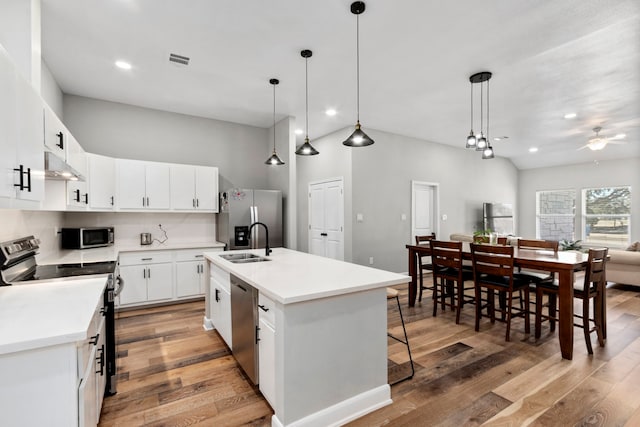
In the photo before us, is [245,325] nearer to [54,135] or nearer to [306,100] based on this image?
[54,135]

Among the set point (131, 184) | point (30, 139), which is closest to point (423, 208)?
point (131, 184)

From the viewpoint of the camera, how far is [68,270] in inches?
92.0

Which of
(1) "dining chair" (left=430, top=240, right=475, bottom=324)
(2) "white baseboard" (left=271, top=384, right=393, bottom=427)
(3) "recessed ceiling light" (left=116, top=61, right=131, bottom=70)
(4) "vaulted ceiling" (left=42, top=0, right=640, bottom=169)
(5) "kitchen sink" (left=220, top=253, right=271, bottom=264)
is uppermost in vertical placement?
(3) "recessed ceiling light" (left=116, top=61, right=131, bottom=70)

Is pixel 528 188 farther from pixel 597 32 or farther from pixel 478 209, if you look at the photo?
pixel 597 32

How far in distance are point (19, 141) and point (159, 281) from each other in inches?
120

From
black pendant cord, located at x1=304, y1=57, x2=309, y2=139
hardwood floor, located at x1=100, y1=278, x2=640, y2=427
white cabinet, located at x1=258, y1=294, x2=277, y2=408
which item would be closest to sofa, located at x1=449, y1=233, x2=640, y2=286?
hardwood floor, located at x1=100, y1=278, x2=640, y2=427

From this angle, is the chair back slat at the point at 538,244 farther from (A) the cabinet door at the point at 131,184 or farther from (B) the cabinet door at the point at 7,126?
(A) the cabinet door at the point at 131,184

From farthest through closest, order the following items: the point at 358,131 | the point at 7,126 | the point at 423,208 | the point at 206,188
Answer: the point at 423,208 → the point at 206,188 → the point at 358,131 → the point at 7,126

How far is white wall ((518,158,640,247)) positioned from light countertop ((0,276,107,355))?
10235mm

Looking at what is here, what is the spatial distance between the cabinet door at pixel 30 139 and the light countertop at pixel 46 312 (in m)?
0.54

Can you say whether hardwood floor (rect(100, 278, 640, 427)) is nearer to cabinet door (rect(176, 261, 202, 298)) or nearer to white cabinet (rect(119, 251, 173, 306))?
white cabinet (rect(119, 251, 173, 306))

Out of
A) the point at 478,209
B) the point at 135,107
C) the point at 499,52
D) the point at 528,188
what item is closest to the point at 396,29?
the point at 499,52

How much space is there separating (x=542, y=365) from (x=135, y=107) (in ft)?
18.9

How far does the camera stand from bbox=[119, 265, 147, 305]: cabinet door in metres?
3.98
